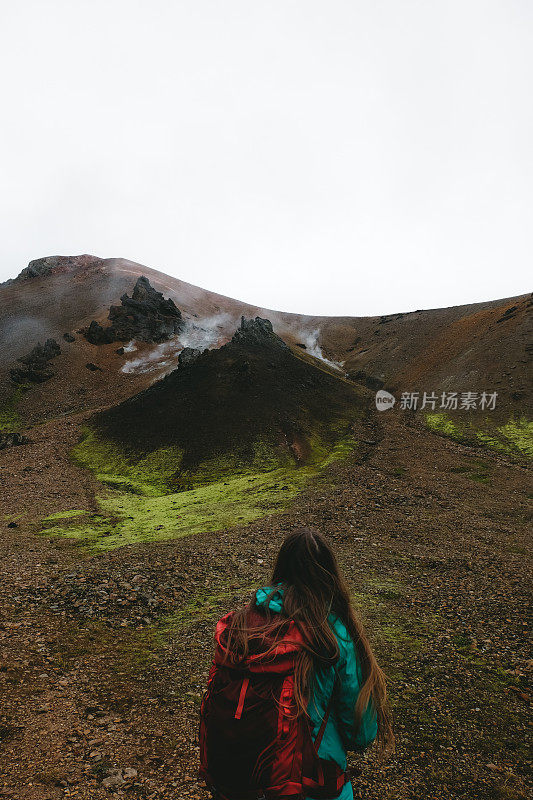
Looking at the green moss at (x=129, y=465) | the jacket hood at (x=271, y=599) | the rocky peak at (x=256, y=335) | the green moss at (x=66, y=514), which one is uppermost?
the rocky peak at (x=256, y=335)

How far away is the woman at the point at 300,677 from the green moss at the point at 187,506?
14800 mm

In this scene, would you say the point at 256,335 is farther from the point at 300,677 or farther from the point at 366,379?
the point at 300,677

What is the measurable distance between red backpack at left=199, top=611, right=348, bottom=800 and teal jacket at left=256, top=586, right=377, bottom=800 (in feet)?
0.43

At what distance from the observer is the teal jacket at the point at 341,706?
3.23 metres

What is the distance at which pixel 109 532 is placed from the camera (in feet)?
62.0

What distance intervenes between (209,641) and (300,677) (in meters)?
7.99

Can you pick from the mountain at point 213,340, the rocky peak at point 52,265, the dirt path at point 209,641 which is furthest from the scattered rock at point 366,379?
the rocky peak at point 52,265

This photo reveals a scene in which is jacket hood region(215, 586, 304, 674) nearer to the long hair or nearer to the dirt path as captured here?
the long hair

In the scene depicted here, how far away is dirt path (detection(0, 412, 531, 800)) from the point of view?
21.0 feet

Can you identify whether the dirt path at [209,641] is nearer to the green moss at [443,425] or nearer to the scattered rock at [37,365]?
the green moss at [443,425]

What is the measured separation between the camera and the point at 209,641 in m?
10.2

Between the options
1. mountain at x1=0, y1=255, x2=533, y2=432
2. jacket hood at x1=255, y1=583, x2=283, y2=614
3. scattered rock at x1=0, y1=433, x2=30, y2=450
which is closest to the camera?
jacket hood at x1=255, y1=583, x2=283, y2=614

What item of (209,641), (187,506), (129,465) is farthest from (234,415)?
(209,641)

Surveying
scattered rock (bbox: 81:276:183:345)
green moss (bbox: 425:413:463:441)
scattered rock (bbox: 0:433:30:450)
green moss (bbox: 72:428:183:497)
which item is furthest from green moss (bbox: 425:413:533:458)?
scattered rock (bbox: 81:276:183:345)
